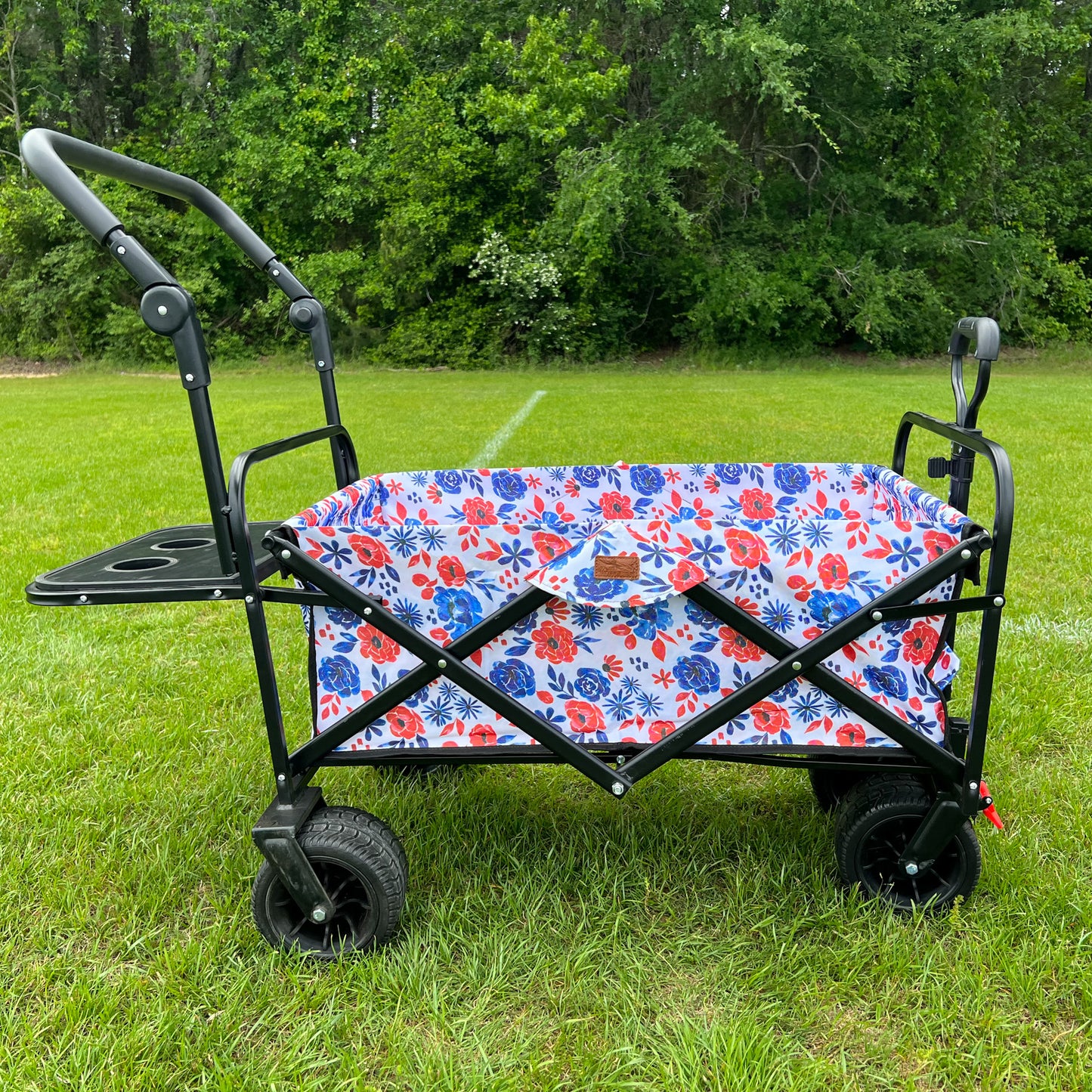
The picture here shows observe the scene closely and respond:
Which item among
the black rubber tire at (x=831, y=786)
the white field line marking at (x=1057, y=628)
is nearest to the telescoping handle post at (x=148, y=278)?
the black rubber tire at (x=831, y=786)

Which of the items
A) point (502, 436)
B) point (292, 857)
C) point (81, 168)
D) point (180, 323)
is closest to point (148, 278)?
point (180, 323)

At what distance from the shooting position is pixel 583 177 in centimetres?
1572

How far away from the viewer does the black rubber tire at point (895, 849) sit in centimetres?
188

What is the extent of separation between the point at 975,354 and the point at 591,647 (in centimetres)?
92

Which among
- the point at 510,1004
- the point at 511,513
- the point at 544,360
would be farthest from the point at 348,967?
the point at 544,360

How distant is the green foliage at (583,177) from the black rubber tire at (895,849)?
14899 mm

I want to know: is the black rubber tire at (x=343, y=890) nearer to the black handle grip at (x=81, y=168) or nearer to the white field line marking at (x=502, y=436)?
the black handle grip at (x=81, y=168)

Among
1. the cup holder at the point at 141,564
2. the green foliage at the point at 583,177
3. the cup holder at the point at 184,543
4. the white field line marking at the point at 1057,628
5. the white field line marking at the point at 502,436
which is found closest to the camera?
the cup holder at the point at 141,564

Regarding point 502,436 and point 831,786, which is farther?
point 502,436

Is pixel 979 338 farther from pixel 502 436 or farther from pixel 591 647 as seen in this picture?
pixel 502 436

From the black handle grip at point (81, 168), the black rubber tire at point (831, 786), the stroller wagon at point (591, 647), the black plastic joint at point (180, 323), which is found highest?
the black handle grip at point (81, 168)

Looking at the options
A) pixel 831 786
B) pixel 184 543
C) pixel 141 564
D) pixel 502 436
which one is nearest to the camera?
pixel 141 564

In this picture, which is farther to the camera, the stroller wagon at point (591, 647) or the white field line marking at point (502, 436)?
the white field line marking at point (502, 436)

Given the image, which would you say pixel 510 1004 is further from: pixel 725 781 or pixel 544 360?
pixel 544 360
